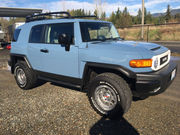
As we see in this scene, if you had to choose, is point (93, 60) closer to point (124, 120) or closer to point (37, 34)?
point (124, 120)

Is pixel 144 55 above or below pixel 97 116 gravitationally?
above

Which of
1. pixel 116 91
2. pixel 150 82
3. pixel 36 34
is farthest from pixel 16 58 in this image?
pixel 150 82

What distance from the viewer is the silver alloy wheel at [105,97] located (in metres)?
3.03

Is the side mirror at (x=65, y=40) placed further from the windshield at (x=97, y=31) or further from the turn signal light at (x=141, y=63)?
the turn signal light at (x=141, y=63)

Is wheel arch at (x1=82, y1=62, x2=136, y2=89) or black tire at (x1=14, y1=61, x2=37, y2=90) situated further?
black tire at (x1=14, y1=61, x2=37, y2=90)

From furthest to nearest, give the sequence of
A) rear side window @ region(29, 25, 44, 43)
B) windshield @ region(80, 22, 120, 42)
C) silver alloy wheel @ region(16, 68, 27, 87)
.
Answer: silver alloy wheel @ region(16, 68, 27, 87) → rear side window @ region(29, 25, 44, 43) → windshield @ region(80, 22, 120, 42)

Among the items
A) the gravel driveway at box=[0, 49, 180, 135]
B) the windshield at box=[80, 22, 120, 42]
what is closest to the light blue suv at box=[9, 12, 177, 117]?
the windshield at box=[80, 22, 120, 42]

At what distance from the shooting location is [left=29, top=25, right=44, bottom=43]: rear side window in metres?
4.02

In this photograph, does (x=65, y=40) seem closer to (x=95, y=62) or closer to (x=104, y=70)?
(x=95, y=62)

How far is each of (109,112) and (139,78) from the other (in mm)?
884

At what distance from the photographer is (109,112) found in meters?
3.00

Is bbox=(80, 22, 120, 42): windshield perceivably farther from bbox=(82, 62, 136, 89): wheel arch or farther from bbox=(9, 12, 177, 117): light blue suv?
bbox=(82, 62, 136, 89): wheel arch

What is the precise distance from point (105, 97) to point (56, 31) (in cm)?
194

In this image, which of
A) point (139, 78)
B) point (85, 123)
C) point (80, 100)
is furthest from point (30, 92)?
point (139, 78)
